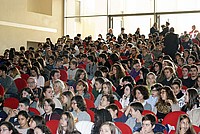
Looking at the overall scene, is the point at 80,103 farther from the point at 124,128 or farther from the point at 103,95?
the point at 124,128

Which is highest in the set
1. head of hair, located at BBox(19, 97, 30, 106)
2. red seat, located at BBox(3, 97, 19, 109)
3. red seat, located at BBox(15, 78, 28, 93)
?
red seat, located at BBox(15, 78, 28, 93)

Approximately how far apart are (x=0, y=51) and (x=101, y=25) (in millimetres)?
6419

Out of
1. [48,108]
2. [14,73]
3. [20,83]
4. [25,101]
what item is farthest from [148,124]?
[14,73]

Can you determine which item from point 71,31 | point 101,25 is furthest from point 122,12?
point 71,31

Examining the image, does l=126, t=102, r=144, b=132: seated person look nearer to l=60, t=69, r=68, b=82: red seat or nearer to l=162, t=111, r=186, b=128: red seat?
l=162, t=111, r=186, b=128: red seat

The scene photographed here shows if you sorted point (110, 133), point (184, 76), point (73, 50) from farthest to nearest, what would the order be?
1. point (73, 50)
2. point (184, 76)
3. point (110, 133)

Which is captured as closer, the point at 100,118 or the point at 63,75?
the point at 100,118

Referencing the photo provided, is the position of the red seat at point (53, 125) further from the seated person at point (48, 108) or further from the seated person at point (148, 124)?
the seated person at point (148, 124)

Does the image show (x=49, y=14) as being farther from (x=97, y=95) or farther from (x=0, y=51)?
(x=97, y=95)

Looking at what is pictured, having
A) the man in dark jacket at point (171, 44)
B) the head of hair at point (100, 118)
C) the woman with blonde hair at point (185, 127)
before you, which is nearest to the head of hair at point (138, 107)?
the head of hair at point (100, 118)

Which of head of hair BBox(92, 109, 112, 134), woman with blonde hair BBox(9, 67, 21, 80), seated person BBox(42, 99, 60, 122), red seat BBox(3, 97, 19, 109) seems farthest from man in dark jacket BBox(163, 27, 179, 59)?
head of hair BBox(92, 109, 112, 134)

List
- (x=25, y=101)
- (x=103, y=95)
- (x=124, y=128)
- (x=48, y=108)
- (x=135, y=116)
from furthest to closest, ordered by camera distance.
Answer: (x=25, y=101) → (x=103, y=95) → (x=48, y=108) → (x=135, y=116) → (x=124, y=128)

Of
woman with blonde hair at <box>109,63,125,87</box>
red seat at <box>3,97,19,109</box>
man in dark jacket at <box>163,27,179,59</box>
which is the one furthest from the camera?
man in dark jacket at <box>163,27,179,59</box>

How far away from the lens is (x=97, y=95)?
8.66 m
